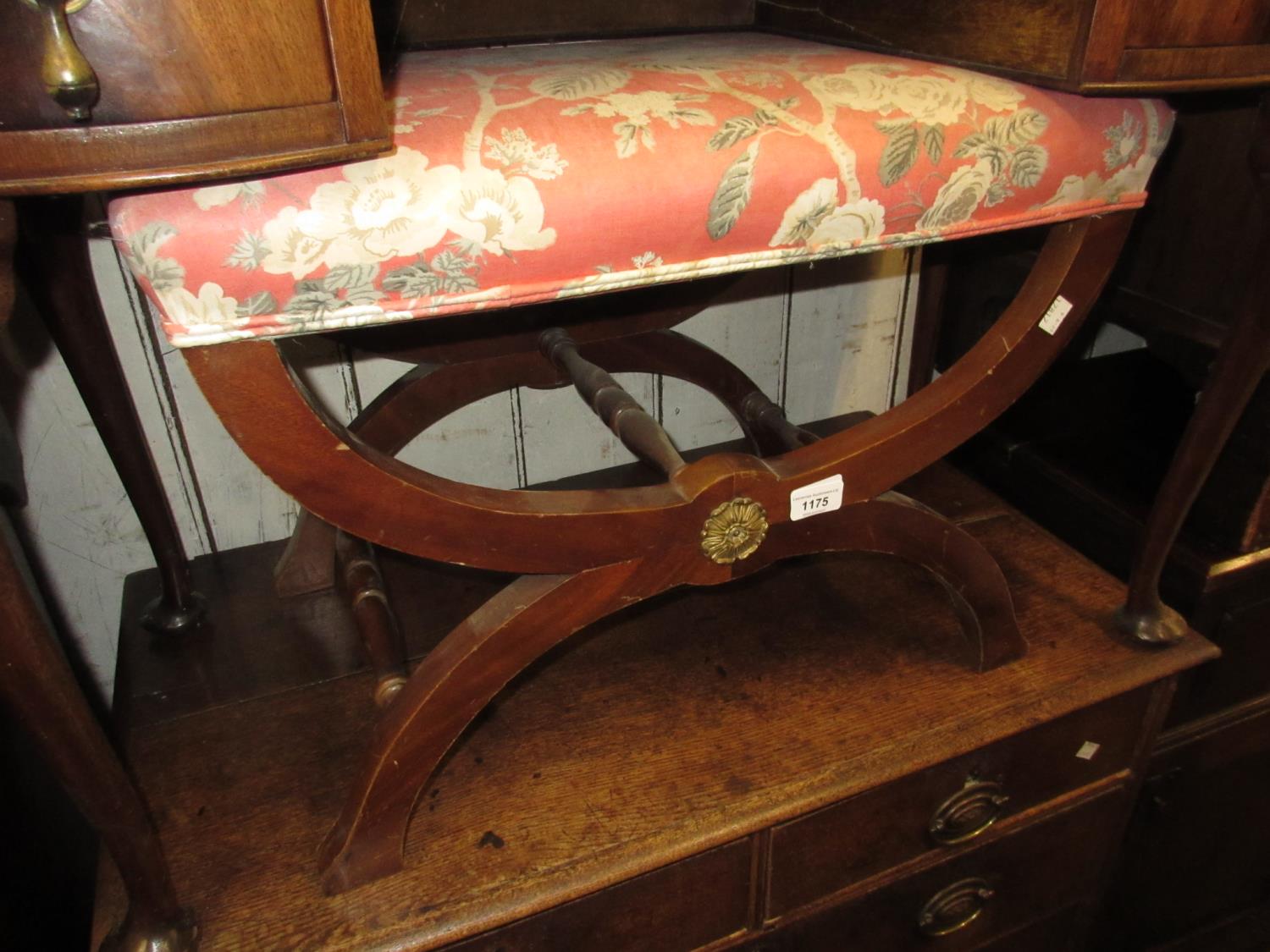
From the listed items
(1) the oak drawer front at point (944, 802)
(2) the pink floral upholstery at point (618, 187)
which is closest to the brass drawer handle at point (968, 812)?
(1) the oak drawer front at point (944, 802)

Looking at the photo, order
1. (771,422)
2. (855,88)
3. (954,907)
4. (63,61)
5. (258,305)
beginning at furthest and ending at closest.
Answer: (771,422) < (954,907) < (855,88) < (258,305) < (63,61)

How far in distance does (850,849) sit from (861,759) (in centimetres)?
8

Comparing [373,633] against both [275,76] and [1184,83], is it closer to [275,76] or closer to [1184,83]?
[275,76]

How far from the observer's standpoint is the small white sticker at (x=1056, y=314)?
612mm

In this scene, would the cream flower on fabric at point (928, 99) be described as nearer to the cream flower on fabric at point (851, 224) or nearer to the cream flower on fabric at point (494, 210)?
the cream flower on fabric at point (851, 224)

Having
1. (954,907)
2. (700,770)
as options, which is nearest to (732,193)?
(700,770)

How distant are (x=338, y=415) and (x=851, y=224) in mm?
569

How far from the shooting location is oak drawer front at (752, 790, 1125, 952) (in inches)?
27.7

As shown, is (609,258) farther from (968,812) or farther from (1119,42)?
(968,812)

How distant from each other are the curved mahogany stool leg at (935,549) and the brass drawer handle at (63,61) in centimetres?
45

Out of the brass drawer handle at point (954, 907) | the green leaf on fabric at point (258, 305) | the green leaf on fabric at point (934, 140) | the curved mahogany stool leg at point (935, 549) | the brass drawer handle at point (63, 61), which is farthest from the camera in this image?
the brass drawer handle at point (954, 907)

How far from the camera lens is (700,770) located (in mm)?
632

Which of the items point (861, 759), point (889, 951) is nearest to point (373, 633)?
point (861, 759)

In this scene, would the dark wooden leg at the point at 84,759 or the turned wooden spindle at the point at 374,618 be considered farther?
the turned wooden spindle at the point at 374,618
